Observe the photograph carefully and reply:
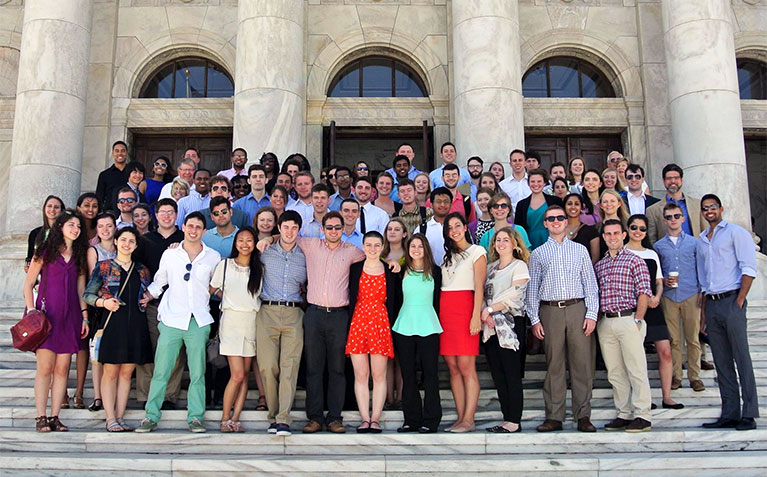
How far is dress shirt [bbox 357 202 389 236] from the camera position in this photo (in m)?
8.12

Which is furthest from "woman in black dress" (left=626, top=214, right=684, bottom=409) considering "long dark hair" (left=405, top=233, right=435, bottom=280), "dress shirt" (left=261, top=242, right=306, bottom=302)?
"dress shirt" (left=261, top=242, right=306, bottom=302)

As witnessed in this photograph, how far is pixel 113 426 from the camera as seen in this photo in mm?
6648

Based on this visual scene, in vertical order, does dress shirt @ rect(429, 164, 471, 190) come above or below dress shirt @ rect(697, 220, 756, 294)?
above

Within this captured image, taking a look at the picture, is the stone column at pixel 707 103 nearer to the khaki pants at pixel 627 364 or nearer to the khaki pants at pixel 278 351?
the khaki pants at pixel 627 364

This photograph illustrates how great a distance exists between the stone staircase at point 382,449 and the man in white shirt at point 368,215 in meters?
2.28

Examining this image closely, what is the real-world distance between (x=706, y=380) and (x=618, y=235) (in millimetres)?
2335

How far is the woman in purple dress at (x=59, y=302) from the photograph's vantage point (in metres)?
6.78

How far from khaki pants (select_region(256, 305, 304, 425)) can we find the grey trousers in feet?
14.4

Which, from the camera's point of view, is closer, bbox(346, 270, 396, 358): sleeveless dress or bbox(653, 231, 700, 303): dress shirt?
bbox(346, 270, 396, 358): sleeveless dress

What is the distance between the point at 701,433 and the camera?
6.62m

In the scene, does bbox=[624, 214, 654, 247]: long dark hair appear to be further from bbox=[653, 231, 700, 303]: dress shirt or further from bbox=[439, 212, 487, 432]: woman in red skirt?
bbox=[439, 212, 487, 432]: woman in red skirt

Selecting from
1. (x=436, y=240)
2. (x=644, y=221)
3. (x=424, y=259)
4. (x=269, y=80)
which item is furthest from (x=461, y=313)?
(x=269, y=80)

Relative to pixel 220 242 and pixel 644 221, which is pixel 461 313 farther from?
pixel 220 242

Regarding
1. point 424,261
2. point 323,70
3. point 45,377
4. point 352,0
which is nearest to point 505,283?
point 424,261
